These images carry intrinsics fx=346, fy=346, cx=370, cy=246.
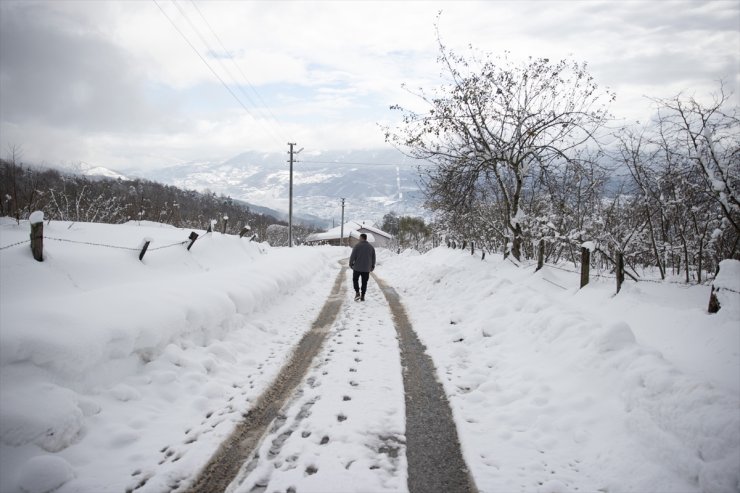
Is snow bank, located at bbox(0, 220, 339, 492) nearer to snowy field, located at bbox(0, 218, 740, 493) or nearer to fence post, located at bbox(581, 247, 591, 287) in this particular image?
snowy field, located at bbox(0, 218, 740, 493)

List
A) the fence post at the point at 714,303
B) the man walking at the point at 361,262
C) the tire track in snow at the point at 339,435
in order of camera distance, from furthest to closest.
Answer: the man walking at the point at 361,262
the fence post at the point at 714,303
the tire track in snow at the point at 339,435

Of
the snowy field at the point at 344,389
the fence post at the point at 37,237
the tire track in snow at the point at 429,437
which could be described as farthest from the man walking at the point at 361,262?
the fence post at the point at 37,237

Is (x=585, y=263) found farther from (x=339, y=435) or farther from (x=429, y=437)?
(x=339, y=435)

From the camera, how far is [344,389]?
4.43 metres

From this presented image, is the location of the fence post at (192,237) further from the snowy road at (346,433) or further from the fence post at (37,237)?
the snowy road at (346,433)

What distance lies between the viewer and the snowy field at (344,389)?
9.30 ft

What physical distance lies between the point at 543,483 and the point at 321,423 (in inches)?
82.5

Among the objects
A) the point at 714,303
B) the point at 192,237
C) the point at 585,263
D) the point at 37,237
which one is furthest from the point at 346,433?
the point at 192,237

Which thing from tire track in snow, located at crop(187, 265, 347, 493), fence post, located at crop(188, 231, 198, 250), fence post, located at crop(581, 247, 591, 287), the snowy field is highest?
fence post, located at crop(188, 231, 198, 250)

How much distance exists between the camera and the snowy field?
2836mm

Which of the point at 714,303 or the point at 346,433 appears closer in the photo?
the point at 346,433

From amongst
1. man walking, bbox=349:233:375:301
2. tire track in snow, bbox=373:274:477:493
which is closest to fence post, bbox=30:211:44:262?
tire track in snow, bbox=373:274:477:493

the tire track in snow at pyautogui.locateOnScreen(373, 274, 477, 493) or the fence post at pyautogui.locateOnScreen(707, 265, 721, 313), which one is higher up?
the fence post at pyautogui.locateOnScreen(707, 265, 721, 313)

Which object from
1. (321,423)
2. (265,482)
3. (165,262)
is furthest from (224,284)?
(265,482)
